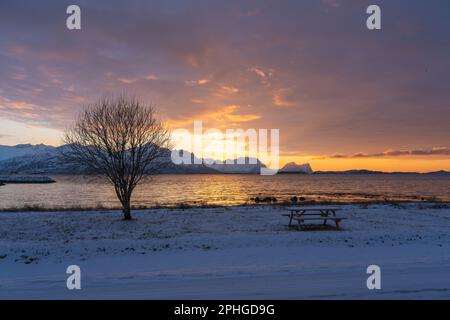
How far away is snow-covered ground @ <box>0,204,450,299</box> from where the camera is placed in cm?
733

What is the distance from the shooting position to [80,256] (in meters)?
10.9

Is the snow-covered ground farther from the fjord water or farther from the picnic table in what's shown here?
the fjord water

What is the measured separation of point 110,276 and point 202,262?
2765 mm

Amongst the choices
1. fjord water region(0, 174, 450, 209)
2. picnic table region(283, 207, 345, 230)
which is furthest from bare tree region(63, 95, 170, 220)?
picnic table region(283, 207, 345, 230)

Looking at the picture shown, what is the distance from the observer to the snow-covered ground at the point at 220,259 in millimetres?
7332

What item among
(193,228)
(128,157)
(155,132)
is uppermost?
(155,132)

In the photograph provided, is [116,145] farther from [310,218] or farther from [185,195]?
[185,195]

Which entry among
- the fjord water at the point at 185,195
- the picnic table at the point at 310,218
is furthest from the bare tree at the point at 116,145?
the picnic table at the point at 310,218

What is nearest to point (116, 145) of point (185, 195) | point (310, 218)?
point (310, 218)

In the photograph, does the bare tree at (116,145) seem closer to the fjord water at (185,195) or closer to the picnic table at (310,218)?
the fjord water at (185,195)

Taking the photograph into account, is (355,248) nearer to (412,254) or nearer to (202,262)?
(412,254)

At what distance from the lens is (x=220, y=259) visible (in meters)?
10.4
